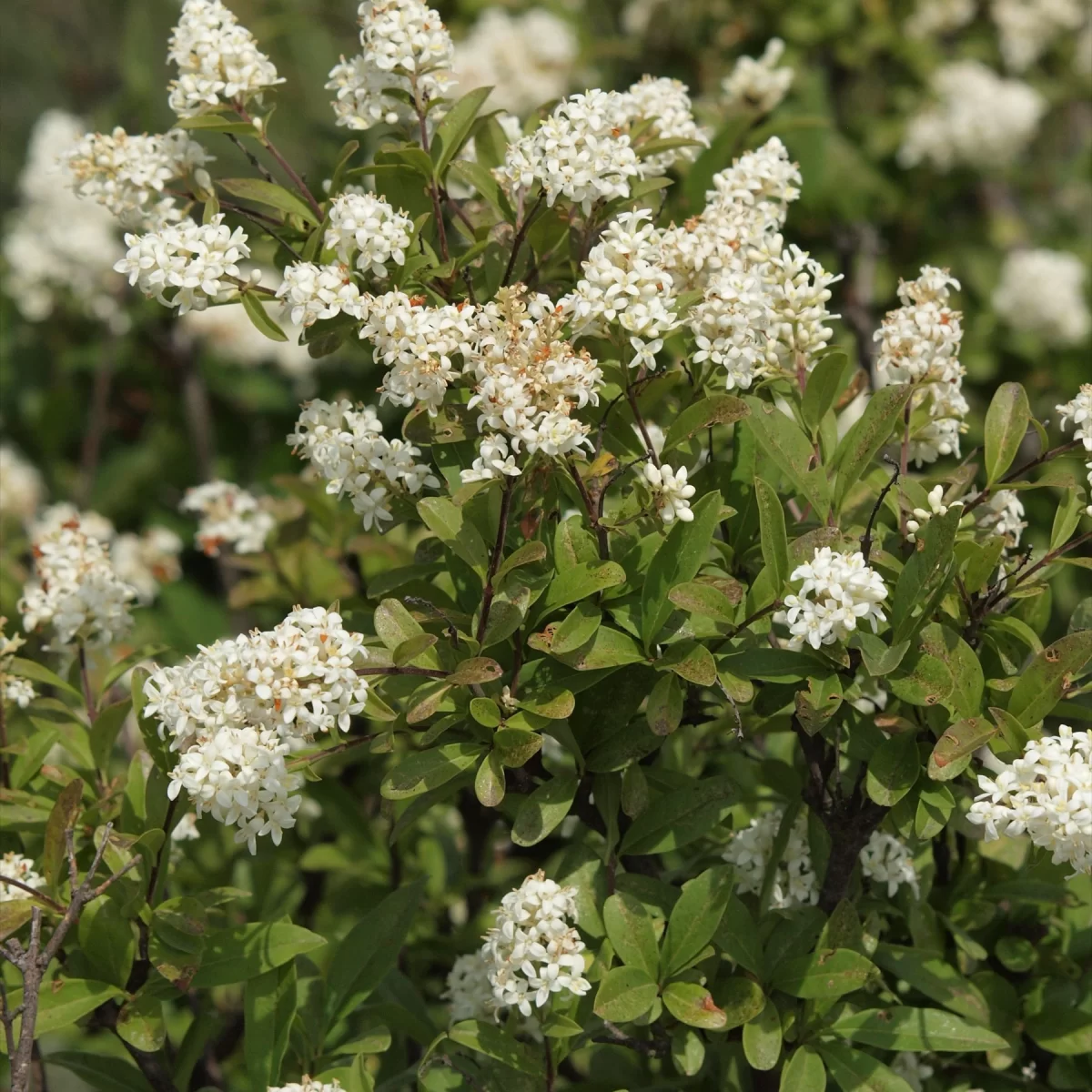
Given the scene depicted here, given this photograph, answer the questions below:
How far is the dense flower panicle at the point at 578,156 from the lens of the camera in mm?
1356

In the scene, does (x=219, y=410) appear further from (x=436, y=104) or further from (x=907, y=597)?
(x=907, y=597)

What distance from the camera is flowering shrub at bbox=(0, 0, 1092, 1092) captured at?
1281 mm

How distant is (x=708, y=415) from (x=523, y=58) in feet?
10.4

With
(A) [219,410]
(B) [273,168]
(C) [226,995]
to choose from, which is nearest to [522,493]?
(C) [226,995]

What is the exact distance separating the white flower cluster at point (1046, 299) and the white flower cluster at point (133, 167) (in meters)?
2.87

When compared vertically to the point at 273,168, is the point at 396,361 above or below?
above

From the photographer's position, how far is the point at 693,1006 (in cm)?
135

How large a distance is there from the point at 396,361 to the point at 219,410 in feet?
9.82

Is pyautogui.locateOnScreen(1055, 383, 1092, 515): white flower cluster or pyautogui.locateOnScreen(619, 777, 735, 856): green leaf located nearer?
pyautogui.locateOnScreen(1055, 383, 1092, 515): white flower cluster

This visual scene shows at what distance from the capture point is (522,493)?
146 cm

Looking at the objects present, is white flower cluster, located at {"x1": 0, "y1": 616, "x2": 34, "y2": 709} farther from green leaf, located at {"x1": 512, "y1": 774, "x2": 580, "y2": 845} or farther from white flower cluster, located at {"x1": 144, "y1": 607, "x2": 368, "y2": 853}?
green leaf, located at {"x1": 512, "y1": 774, "x2": 580, "y2": 845}

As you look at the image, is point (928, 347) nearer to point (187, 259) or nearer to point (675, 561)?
point (675, 561)

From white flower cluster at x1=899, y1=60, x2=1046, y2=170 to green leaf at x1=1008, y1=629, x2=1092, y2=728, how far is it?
2977mm

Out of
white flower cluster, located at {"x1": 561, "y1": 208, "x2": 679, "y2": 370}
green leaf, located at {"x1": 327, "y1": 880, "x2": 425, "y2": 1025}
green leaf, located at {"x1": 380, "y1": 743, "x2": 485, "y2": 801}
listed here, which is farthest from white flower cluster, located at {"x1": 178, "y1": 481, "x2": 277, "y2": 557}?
white flower cluster, located at {"x1": 561, "y1": 208, "x2": 679, "y2": 370}
